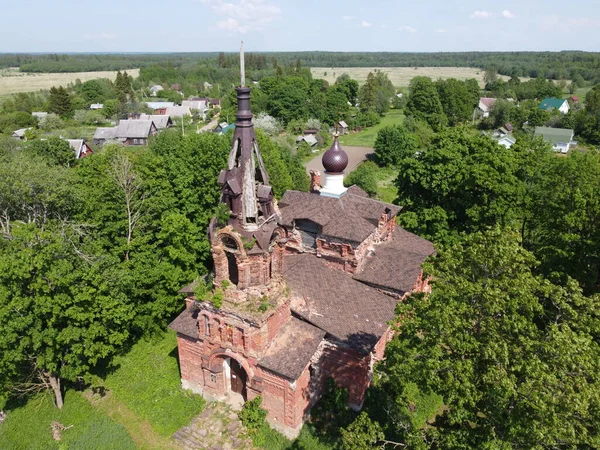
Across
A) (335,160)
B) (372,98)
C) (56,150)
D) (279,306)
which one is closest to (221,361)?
(279,306)

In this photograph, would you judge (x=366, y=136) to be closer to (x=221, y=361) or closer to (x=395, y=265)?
(x=395, y=265)

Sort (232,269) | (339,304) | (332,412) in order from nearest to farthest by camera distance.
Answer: (232,269)
(332,412)
(339,304)

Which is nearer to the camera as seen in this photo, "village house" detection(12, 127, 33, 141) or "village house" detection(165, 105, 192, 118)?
"village house" detection(12, 127, 33, 141)

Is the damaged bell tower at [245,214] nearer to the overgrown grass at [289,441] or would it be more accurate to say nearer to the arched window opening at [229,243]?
the arched window opening at [229,243]

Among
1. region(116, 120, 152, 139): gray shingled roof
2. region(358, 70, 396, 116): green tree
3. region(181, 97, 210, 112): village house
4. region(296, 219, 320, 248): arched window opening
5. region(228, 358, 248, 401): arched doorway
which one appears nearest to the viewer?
region(228, 358, 248, 401): arched doorway

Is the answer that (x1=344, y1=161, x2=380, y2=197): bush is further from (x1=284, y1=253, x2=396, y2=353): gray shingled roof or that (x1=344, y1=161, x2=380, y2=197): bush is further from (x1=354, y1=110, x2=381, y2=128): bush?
(x1=354, y1=110, x2=381, y2=128): bush

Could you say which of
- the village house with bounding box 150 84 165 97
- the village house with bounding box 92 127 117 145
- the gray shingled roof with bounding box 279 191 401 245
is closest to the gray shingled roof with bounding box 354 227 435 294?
the gray shingled roof with bounding box 279 191 401 245
